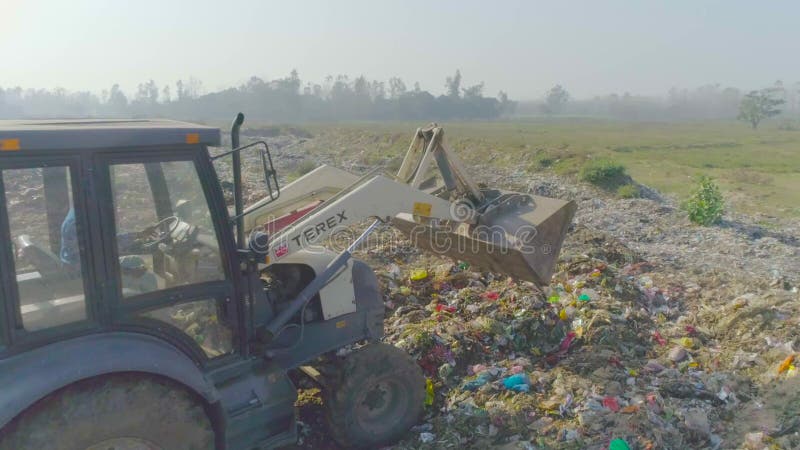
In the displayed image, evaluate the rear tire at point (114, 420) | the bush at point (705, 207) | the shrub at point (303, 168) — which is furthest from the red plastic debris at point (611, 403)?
the shrub at point (303, 168)

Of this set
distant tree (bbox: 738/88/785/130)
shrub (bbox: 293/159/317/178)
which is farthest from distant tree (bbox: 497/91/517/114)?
shrub (bbox: 293/159/317/178)

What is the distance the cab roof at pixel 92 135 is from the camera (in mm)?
Answer: 2568

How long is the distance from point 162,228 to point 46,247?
0.56m

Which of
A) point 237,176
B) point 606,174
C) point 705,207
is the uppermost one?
point 237,176

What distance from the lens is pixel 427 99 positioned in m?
82.6

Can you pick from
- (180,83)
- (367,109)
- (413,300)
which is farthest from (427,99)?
(413,300)

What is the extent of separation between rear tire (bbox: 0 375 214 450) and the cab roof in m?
1.05

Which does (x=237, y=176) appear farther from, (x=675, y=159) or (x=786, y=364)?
(x=675, y=159)

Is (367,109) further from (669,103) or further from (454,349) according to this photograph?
(454,349)

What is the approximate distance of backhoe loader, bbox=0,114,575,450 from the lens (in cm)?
263

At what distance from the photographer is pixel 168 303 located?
3076mm

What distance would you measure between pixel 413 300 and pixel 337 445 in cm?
258

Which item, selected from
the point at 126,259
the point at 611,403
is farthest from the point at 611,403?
the point at 126,259

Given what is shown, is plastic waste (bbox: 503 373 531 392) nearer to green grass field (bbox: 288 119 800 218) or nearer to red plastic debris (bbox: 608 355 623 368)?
red plastic debris (bbox: 608 355 623 368)
